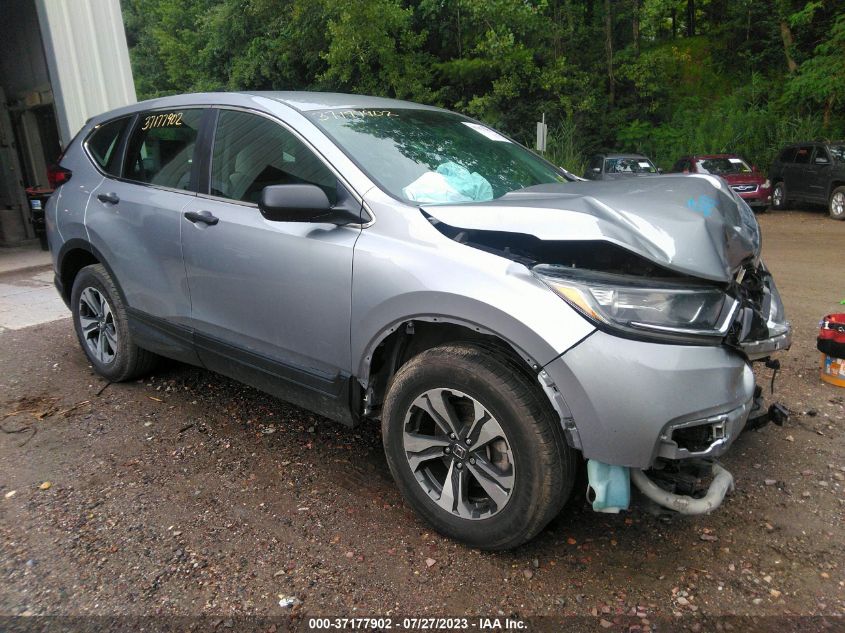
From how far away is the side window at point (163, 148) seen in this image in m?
3.63

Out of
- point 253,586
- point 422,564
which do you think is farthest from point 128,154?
point 422,564

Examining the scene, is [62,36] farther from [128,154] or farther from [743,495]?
[743,495]

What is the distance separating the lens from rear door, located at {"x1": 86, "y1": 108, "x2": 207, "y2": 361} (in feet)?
11.8

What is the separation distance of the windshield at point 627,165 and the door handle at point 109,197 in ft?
49.4

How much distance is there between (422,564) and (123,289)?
2652 millimetres

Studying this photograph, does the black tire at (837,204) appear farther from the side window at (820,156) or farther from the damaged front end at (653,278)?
the damaged front end at (653,278)

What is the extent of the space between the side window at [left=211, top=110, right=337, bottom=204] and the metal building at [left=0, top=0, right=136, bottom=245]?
24.2ft

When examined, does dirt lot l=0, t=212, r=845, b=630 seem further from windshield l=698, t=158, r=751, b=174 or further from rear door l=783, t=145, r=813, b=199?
windshield l=698, t=158, r=751, b=174

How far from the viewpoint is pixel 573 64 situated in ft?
78.7

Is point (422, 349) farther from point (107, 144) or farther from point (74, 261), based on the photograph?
point (74, 261)

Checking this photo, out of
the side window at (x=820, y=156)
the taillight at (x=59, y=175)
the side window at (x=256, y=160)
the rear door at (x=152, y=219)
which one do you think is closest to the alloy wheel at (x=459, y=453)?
the side window at (x=256, y=160)

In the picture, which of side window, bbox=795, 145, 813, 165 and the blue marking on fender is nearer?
the blue marking on fender

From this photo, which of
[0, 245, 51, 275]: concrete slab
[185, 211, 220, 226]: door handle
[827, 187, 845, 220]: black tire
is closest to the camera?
[185, 211, 220, 226]: door handle

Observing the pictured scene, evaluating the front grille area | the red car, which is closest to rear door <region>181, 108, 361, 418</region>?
the red car
